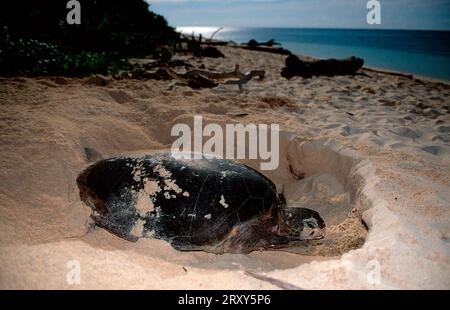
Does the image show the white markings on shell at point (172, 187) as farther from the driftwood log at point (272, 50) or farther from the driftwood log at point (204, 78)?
the driftwood log at point (272, 50)

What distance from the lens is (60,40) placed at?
20.8 ft

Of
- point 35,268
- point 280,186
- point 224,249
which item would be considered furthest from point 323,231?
point 35,268

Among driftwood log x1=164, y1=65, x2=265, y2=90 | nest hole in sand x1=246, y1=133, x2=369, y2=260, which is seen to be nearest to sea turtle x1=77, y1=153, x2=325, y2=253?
nest hole in sand x1=246, y1=133, x2=369, y2=260

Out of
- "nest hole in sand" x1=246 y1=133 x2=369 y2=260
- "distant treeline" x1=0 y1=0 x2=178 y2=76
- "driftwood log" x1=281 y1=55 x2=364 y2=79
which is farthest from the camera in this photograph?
"driftwood log" x1=281 y1=55 x2=364 y2=79

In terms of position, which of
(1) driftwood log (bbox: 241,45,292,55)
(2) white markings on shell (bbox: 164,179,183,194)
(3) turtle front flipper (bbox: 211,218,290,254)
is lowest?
(3) turtle front flipper (bbox: 211,218,290,254)

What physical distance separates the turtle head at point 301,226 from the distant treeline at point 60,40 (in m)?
4.58

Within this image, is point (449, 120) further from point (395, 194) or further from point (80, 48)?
point (80, 48)

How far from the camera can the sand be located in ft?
3.71

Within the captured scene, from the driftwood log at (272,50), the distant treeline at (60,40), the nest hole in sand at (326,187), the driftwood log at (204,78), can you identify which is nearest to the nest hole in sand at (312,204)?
the nest hole in sand at (326,187)

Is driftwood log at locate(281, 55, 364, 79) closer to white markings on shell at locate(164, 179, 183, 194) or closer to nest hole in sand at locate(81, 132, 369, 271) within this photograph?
nest hole in sand at locate(81, 132, 369, 271)

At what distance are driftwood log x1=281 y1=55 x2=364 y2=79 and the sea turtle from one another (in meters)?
5.25

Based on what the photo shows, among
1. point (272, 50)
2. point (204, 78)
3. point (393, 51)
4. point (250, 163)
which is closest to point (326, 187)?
point (250, 163)

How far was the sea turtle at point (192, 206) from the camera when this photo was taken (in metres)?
1.68

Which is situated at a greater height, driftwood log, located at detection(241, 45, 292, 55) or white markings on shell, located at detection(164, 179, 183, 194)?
driftwood log, located at detection(241, 45, 292, 55)
